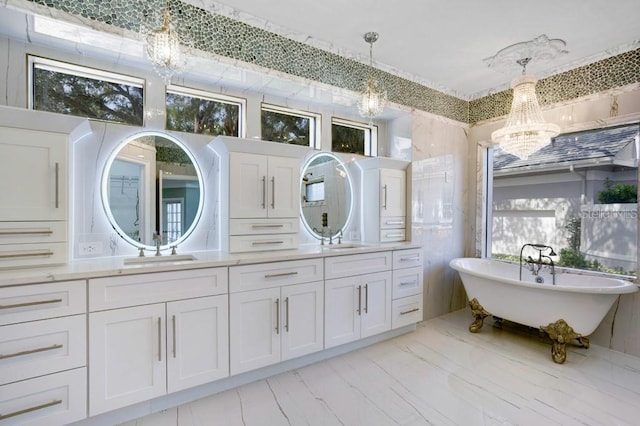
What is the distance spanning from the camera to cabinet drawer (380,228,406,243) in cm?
352

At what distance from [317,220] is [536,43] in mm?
2613

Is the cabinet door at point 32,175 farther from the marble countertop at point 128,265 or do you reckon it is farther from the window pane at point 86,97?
the window pane at point 86,97

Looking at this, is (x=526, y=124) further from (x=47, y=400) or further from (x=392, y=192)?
(x=47, y=400)

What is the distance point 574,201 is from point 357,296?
8.70ft

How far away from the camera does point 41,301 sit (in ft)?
A: 5.47

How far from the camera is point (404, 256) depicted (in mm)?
3297

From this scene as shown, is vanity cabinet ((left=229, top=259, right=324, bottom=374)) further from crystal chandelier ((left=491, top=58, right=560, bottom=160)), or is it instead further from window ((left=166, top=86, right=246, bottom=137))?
crystal chandelier ((left=491, top=58, right=560, bottom=160))

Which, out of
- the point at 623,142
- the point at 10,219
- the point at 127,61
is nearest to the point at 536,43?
the point at 623,142

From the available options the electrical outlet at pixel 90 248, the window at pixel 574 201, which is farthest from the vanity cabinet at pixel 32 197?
the window at pixel 574 201

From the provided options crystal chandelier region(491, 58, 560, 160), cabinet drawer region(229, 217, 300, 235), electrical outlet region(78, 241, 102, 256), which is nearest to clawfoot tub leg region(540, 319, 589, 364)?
crystal chandelier region(491, 58, 560, 160)

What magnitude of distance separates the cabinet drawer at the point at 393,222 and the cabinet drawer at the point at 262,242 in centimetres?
113

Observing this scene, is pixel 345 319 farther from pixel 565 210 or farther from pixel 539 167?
pixel 539 167

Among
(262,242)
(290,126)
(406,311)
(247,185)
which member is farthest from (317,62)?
(406,311)

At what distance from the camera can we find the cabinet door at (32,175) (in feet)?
5.98
